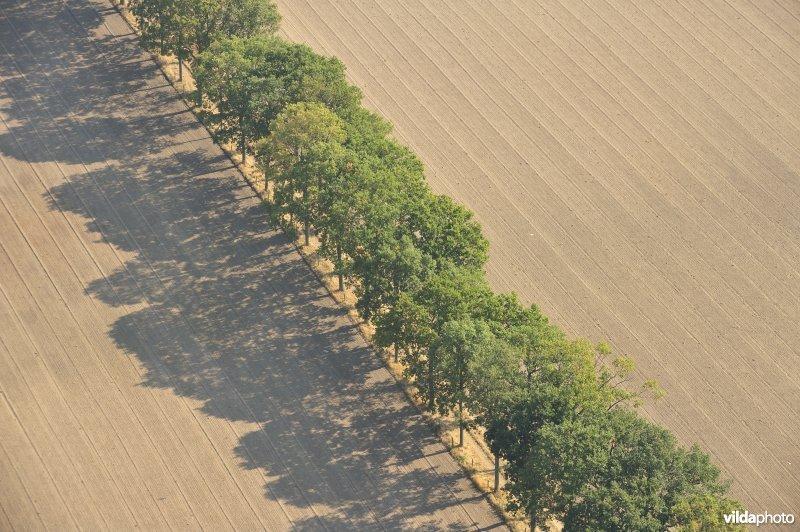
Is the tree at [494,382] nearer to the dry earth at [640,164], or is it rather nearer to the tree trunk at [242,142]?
the dry earth at [640,164]

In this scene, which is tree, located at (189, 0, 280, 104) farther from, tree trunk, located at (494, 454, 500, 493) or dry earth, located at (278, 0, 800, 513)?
tree trunk, located at (494, 454, 500, 493)

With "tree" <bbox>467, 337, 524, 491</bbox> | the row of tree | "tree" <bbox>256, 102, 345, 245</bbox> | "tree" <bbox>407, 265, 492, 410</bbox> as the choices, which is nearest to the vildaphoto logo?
the row of tree

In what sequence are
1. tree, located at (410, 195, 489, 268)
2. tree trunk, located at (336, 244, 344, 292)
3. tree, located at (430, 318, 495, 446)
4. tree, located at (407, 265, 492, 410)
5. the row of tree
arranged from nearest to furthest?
1. the row of tree
2. tree, located at (430, 318, 495, 446)
3. tree, located at (407, 265, 492, 410)
4. tree, located at (410, 195, 489, 268)
5. tree trunk, located at (336, 244, 344, 292)

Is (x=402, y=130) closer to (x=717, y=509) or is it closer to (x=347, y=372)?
(x=347, y=372)

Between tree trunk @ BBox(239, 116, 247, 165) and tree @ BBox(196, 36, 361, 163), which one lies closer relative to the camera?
tree @ BBox(196, 36, 361, 163)

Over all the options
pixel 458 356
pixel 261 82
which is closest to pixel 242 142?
pixel 261 82

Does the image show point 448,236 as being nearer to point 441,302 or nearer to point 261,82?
point 441,302

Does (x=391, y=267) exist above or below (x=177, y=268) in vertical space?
above

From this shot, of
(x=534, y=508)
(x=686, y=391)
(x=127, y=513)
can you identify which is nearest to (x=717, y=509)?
(x=534, y=508)
